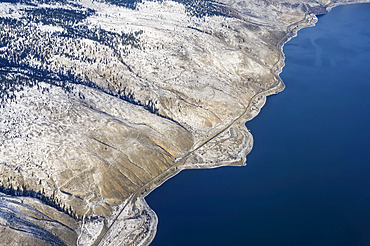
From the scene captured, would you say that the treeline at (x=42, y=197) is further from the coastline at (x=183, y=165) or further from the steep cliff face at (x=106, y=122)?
the coastline at (x=183, y=165)

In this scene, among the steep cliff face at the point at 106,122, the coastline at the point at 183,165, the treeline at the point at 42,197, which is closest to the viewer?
the treeline at the point at 42,197

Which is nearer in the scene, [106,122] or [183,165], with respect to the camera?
[106,122]

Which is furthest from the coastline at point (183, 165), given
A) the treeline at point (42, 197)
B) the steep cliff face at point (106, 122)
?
the treeline at point (42, 197)

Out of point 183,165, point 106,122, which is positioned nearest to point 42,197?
point 106,122

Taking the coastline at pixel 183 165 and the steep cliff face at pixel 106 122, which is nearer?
the steep cliff face at pixel 106 122

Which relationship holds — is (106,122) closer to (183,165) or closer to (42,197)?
(183,165)

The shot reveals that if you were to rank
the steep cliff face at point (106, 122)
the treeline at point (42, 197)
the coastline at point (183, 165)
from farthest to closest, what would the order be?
1. the coastline at point (183, 165)
2. the steep cliff face at point (106, 122)
3. the treeline at point (42, 197)

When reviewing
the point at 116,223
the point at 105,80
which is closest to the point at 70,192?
the point at 116,223

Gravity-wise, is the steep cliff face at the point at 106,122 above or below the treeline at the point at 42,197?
above
